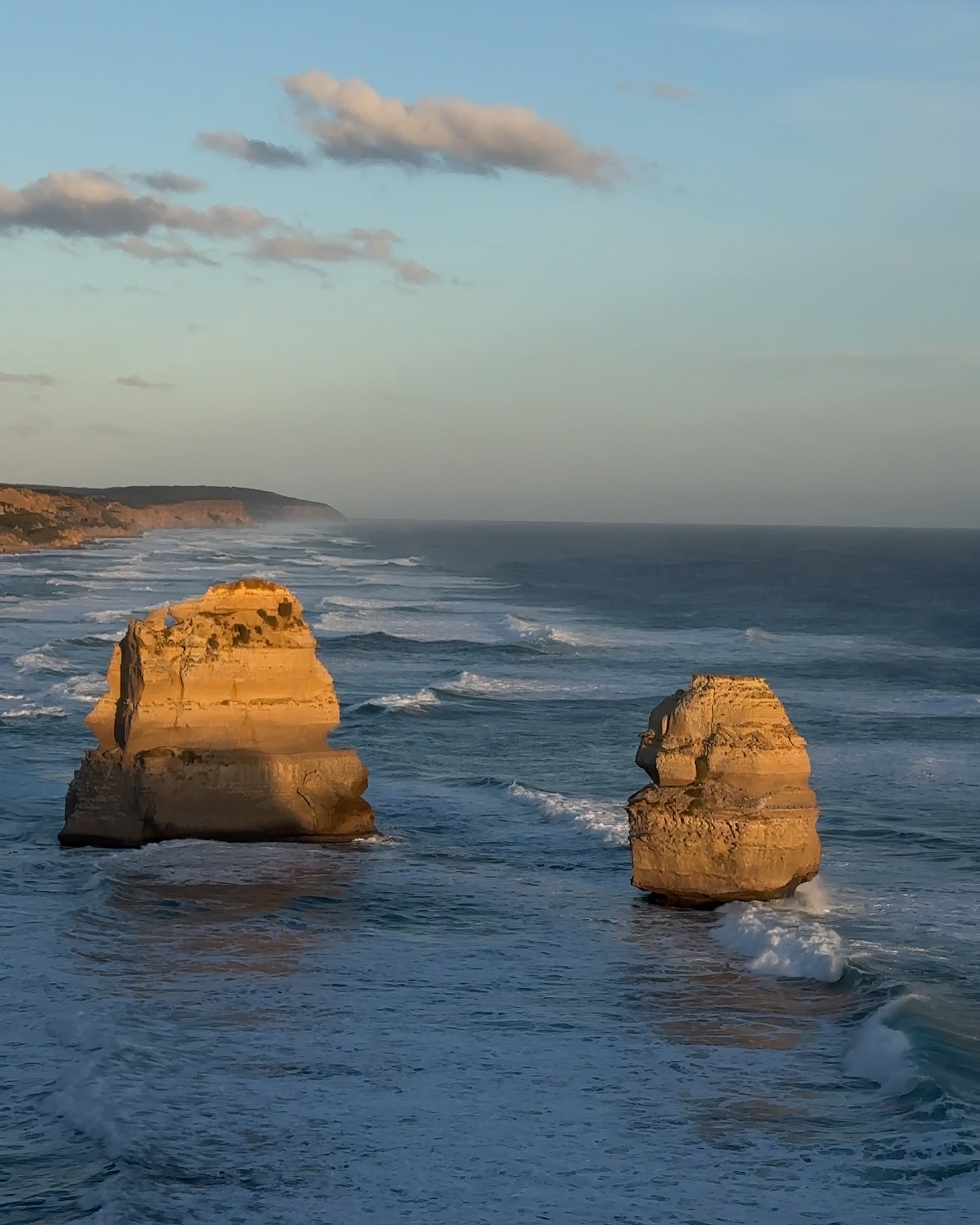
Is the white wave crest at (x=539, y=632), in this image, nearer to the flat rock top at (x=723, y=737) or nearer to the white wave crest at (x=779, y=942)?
the flat rock top at (x=723, y=737)

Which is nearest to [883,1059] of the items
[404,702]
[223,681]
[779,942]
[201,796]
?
[779,942]

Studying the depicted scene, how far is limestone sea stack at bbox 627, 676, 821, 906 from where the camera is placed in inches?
789

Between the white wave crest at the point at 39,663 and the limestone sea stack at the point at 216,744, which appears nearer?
the limestone sea stack at the point at 216,744

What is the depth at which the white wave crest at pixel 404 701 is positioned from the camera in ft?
131

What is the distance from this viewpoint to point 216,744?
77.9 ft

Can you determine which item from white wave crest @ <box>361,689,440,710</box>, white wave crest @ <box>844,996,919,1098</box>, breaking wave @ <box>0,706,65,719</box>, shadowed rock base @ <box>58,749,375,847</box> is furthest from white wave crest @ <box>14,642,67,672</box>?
white wave crest @ <box>844,996,919,1098</box>

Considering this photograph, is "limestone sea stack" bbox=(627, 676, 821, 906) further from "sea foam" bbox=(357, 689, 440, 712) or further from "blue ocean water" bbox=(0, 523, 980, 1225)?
"sea foam" bbox=(357, 689, 440, 712)

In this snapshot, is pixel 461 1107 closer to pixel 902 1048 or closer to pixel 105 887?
pixel 902 1048

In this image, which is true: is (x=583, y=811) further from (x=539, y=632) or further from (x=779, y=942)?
(x=539, y=632)

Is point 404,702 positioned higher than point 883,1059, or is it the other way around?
point 404,702

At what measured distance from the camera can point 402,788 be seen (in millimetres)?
30078

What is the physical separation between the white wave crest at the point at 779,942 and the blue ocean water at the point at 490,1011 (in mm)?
51

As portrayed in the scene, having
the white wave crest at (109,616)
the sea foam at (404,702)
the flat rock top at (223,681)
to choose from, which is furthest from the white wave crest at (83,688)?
the white wave crest at (109,616)

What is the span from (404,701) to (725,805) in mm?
21582
